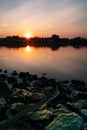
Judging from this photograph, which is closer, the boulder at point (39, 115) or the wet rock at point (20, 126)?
the wet rock at point (20, 126)

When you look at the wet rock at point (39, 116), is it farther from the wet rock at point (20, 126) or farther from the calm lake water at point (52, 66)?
the calm lake water at point (52, 66)

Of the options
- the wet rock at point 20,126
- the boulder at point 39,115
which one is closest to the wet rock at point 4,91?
the boulder at point 39,115

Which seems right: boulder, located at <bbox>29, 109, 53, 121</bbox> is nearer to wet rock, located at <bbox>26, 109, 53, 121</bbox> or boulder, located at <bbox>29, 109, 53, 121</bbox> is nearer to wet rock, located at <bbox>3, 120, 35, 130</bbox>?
wet rock, located at <bbox>26, 109, 53, 121</bbox>

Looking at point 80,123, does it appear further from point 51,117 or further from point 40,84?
point 40,84

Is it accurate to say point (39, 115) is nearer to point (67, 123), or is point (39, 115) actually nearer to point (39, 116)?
point (39, 116)

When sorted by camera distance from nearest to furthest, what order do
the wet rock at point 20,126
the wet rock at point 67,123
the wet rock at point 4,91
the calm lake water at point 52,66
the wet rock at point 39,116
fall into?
the wet rock at point 67,123, the wet rock at point 20,126, the wet rock at point 39,116, the wet rock at point 4,91, the calm lake water at point 52,66

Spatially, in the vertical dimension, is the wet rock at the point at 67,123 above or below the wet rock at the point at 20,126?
above

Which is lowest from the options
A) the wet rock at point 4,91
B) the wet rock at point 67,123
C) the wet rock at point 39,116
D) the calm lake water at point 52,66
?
the calm lake water at point 52,66

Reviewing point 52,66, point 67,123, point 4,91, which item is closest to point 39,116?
point 67,123

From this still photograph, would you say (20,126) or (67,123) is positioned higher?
(67,123)

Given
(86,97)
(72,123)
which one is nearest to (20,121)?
(72,123)

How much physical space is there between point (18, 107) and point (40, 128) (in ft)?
6.63

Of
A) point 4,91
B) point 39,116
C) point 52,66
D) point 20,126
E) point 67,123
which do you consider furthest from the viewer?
point 52,66

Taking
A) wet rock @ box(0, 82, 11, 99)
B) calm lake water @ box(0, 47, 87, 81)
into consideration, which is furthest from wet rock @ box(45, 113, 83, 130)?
calm lake water @ box(0, 47, 87, 81)
